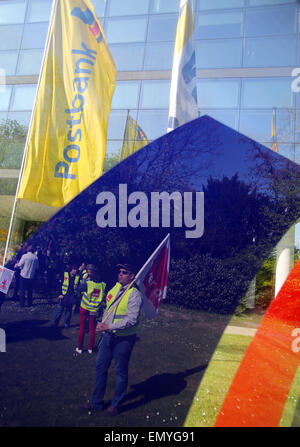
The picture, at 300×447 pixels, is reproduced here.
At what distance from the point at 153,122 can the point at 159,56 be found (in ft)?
4.22

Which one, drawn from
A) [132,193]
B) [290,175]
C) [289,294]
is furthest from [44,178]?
[289,294]

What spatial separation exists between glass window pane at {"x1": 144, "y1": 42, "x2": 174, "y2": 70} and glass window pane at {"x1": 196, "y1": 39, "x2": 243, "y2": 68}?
41cm

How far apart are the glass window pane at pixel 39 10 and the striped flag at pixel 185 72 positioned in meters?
1.92

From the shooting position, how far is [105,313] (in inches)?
94.6

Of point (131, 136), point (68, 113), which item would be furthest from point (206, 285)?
point (131, 136)

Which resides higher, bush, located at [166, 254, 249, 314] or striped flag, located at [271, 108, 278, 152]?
striped flag, located at [271, 108, 278, 152]

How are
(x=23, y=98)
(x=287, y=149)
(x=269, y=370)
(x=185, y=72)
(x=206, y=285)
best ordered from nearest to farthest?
(x=269, y=370) → (x=206, y=285) → (x=287, y=149) → (x=185, y=72) → (x=23, y=98)

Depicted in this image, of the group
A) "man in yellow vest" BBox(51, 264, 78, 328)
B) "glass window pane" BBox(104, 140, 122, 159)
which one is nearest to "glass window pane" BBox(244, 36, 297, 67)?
"glass window pane" BBox(104, 140, 122, 159)

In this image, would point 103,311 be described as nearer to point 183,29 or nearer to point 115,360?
point 115,360

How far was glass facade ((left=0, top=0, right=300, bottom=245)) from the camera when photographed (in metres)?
3.76

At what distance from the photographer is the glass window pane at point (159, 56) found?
4688 millimetres

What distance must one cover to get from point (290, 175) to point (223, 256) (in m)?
0.82

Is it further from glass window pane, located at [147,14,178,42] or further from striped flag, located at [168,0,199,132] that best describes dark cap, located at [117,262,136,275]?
glass window pane, located at [147,14,178,42]

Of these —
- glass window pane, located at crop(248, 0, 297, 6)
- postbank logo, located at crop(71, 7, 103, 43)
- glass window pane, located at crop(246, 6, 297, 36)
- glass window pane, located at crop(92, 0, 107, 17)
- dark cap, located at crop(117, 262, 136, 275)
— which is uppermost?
glass window pane, located at crop(92, 0, 107, 17)
